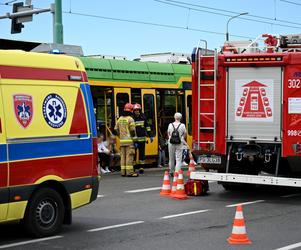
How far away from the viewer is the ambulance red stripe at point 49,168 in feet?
25.9

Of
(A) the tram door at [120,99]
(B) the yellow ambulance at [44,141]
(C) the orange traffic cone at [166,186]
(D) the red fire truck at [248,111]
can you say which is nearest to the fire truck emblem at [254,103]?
(D) the red fire truck at [248,111]

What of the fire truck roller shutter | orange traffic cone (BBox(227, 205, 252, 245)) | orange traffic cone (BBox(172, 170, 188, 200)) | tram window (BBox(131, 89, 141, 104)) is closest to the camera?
orange traffic cone (BBox(227, 205, 252, 245))

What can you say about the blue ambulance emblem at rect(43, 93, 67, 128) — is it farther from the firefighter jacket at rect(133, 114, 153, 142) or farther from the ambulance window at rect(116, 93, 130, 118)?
the ambulance window at rect(116, 93, 130, 118)

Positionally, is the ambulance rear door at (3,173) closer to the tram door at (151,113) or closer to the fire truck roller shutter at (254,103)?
the fire truck roller shutter at (254,103)

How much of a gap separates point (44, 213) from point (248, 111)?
5.67 metres

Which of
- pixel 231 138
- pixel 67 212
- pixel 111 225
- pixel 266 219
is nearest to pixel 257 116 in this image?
pixel 231 138

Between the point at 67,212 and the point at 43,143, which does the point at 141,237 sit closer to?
the point at 67,212

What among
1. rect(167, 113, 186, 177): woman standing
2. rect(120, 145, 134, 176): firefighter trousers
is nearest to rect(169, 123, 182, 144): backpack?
rect(167, 113, 186, 177): woman standing

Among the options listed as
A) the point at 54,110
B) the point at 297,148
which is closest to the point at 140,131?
the point at 297,148

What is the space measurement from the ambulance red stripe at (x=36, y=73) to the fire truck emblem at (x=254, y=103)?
4532 mm

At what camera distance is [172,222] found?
983 cm

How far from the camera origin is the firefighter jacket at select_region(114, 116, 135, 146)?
56.3 feet

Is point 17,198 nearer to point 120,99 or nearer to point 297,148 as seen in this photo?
point 297,148

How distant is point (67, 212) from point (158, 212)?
2.50 metres
